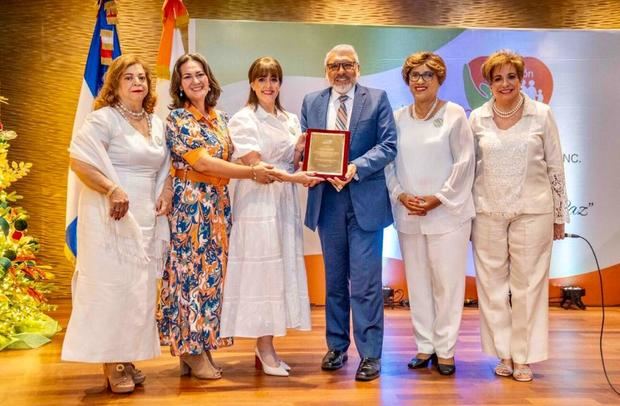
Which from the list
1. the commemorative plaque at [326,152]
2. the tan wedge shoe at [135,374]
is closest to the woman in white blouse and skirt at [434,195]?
the commemorative plaque at [326,152]

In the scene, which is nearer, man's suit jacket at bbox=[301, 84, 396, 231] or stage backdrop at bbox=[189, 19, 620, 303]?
man's suit jacket at bbox=[301, 84, 396, 231]

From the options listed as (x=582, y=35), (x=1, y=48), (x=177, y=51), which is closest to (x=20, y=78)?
(x=1, y=48)

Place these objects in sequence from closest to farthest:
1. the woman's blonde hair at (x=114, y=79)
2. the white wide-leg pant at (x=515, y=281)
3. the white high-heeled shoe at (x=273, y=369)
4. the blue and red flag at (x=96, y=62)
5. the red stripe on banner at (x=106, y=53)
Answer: the woman's blonde hair at (x=114, y=79) < the white wide-leg pant at (x=515, y=281) < the white high-heeled shoe at (x=273, y=369) < the blue and red flag at (x=96, y=62) < the red stripe on banner at (x=106, y=53)

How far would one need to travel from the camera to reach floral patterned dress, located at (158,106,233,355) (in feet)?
11.7

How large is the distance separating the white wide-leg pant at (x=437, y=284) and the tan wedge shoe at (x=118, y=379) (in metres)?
1.51

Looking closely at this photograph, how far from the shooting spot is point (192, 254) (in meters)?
3.57

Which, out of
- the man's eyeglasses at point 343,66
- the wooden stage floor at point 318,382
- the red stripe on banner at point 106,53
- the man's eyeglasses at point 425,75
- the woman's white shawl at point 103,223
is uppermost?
the red stripe on banner at point 106,53

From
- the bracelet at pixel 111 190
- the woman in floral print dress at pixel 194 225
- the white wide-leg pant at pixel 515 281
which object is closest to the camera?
the bracelet at pixel 111 190

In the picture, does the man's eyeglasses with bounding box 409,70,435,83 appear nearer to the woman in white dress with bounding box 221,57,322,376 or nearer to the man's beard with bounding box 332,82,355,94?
the man's beard with bounding box 332,82,355,94

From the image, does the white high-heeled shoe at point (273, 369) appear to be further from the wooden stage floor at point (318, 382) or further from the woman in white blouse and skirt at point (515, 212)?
the woman in white blouse and skirt at point (515, 212)

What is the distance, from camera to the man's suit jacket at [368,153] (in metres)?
3.63

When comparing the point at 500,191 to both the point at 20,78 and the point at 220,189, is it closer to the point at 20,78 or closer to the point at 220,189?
the point at 220,189

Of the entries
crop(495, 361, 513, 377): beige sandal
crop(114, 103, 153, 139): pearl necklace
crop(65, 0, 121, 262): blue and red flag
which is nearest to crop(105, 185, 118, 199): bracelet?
crop(114, 103, 153, 139): pearl necklace

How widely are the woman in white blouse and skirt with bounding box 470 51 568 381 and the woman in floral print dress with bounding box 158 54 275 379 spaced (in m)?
1.15
